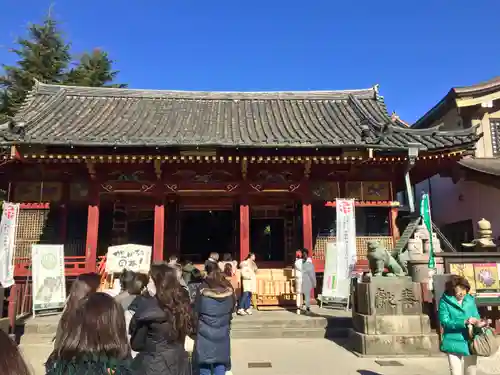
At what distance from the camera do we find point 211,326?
4.42 meters

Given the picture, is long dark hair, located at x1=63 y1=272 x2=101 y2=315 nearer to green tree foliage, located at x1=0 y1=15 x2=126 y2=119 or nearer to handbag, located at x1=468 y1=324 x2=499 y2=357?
handbag, located at x1=468 y1=324 x2=499 y2=357

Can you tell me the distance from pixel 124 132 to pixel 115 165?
3.55 ft

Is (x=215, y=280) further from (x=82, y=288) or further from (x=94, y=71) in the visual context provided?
(x=94, y=71)

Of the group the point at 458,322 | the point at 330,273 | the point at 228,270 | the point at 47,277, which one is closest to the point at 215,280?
the point at 458,322

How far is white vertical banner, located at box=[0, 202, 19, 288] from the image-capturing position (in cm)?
1028

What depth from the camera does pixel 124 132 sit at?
41.5 ft

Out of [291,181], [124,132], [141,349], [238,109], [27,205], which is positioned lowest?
[141,349]

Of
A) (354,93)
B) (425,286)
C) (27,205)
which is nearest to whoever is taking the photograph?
(425,286)

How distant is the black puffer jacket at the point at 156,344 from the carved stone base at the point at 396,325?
17.8 ft

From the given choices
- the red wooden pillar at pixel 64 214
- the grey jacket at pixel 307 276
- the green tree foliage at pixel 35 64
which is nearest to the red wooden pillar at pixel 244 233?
the grey jacket at pixel 307 276

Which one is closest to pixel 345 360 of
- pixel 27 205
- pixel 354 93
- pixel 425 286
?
pixel 425 286

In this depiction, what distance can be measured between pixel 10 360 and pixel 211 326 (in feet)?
10.1

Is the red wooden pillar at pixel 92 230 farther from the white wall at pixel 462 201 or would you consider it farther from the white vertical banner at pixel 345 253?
the white wall at pixel 462 201

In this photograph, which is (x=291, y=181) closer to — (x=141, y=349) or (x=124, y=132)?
(x=124, y=132)
